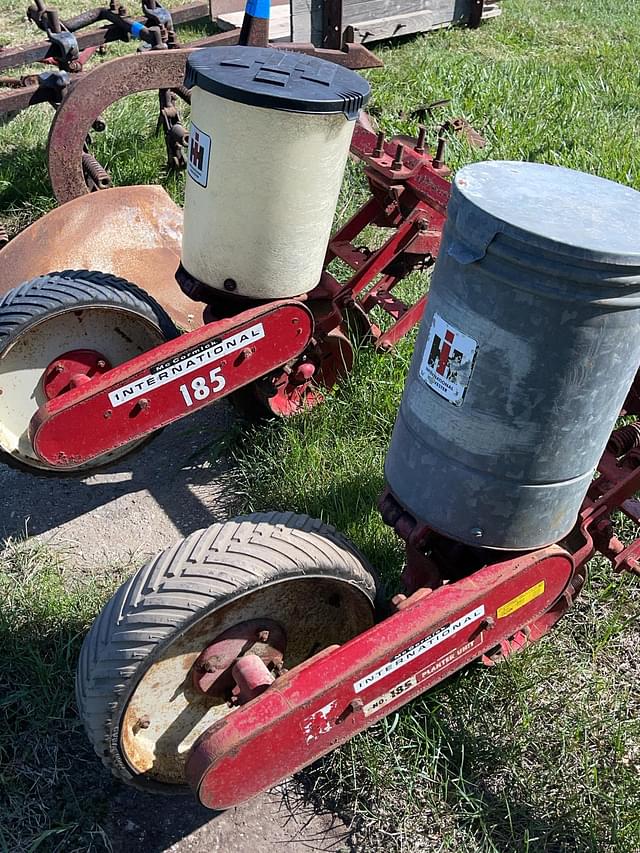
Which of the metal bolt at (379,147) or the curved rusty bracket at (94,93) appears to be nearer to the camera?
the metal bolt at (379,147)

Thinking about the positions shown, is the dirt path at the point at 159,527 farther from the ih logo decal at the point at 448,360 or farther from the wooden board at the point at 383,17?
the wooden board at the point at 383,17

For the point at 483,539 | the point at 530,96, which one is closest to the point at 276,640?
the point at 483,539

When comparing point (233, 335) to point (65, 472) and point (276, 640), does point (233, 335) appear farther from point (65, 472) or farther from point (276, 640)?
point (276, 640)

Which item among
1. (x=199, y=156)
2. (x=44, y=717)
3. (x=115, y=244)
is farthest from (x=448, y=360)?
(x=115, y=244)

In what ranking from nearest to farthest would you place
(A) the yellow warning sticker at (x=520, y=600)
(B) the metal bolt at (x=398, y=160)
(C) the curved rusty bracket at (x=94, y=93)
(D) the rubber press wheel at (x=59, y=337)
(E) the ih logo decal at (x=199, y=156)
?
(A) the yellow warning sticker at (x=520, y=600) < (E) the ih logo decal at (x=199, y=156) < (D) the rubber press wheel at (x=59, y=337) < (B) the metal bolt at (x=398, y=160) < (C) the curved rusty bracket at (x=94, y=93)

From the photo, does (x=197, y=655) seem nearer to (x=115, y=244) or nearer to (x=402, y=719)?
(x=402, y=719)

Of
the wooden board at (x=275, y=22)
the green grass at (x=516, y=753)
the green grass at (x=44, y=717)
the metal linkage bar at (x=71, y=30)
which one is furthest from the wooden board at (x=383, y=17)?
the green grass at (x=516, y=753)

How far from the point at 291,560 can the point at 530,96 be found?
18.4ft

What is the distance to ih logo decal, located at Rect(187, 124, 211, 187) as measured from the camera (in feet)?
8.38

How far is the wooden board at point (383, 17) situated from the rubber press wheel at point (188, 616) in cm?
556

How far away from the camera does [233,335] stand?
8.91 feet

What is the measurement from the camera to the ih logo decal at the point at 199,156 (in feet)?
8.38

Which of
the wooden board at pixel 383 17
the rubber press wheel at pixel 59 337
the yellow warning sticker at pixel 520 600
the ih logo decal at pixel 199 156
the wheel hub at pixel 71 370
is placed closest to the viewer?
the yellow warning sticker at pixel 520 600

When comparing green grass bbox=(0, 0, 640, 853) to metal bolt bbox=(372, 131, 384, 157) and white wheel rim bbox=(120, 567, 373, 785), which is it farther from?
metal bolt bbox=(372, 131, 384, 157)
